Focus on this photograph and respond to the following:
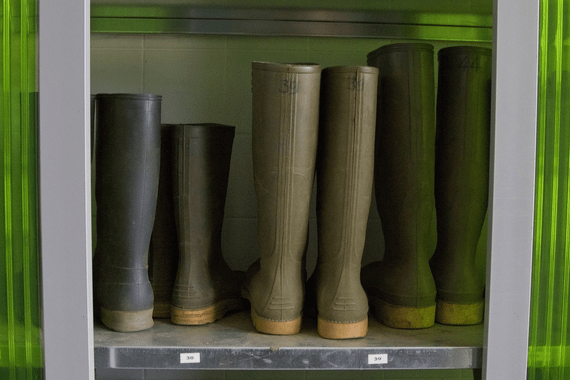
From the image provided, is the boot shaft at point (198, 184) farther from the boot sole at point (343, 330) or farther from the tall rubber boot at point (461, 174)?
A: the tall rubber boot at point (461, 174)

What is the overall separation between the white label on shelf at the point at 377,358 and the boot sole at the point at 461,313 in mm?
178

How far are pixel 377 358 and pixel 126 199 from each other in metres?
0.49

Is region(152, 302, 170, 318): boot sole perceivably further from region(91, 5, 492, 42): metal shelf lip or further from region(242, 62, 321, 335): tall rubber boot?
region(91, 5, 492, 42): metal shelf lip

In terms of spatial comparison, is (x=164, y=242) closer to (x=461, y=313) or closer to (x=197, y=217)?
(x=197, y=217)

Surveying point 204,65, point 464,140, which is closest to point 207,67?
point 204,65

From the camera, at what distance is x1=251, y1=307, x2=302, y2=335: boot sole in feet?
2.99

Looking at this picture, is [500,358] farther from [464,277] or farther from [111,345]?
[111,345]

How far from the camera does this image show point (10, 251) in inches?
32.3

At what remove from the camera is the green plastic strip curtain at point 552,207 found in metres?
0.83

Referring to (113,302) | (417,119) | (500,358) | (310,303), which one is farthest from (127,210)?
(500,358)

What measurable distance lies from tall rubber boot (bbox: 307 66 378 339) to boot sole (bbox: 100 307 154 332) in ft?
1.00

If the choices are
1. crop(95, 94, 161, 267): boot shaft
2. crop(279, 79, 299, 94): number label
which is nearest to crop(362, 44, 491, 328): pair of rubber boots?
crop(279, 79, 299, 94): number label

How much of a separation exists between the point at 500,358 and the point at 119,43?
108 cm

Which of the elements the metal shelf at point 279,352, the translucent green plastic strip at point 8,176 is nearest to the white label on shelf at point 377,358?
the metal shelf at point 279,352
